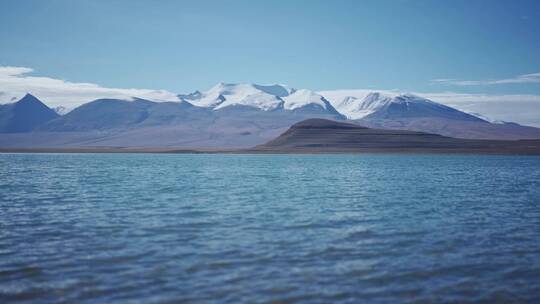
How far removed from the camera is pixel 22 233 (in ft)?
69.0

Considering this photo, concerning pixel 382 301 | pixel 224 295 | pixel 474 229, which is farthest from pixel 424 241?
pixel 224 295

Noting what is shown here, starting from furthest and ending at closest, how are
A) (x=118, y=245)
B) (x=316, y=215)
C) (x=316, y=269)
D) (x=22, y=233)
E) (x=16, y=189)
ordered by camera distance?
(x=16, y=189)
(x=316, y=215)
(x=22, y=233)
(x=118, y=245)
(x=316, y=269)

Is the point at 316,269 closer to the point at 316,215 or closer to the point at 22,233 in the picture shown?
the point at 316,215

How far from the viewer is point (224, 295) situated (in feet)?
42.2

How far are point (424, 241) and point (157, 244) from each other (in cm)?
1012

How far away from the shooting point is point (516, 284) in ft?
46.7

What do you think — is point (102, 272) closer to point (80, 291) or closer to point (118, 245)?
point (80, 291)

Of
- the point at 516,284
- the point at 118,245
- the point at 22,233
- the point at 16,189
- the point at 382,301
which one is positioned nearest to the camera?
the point at 382,301

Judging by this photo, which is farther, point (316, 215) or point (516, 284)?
point (316, 215)

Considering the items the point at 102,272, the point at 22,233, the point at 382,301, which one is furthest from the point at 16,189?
the point at 382,301

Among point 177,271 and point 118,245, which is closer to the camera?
point 177,271

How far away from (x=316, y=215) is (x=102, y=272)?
1369cm

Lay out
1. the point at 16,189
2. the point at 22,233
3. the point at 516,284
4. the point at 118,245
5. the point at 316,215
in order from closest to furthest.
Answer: the point at 516,284 → the point at 118,245 → the point at 22,233 → the point at 316,215 → the point at 16,189

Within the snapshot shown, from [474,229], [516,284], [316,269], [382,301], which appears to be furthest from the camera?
[474,229]
